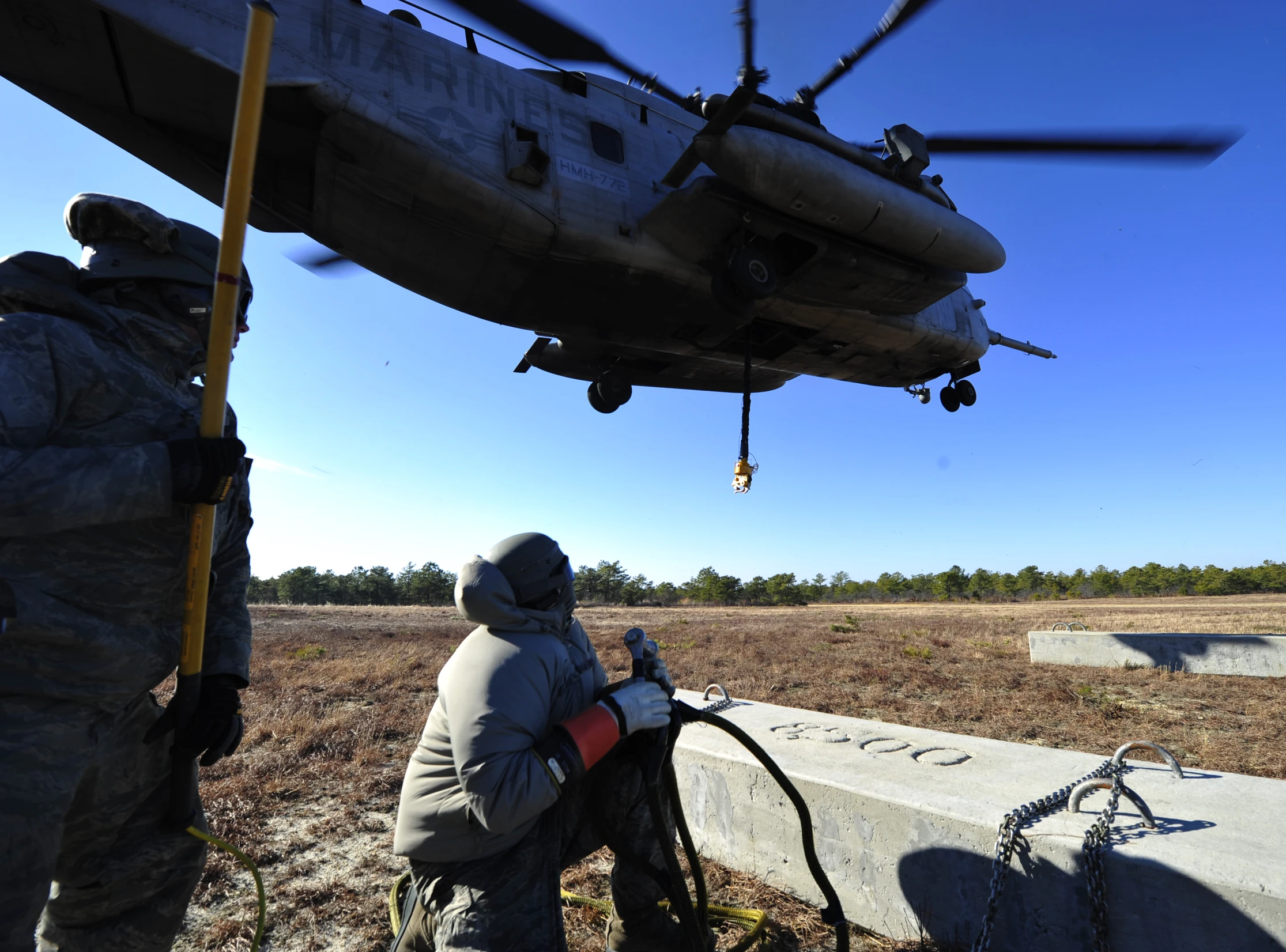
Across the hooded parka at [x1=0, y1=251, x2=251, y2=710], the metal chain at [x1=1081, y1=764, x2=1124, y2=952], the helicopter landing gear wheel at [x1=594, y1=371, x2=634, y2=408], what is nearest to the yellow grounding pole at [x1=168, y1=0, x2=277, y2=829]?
the hooded parka at [x1=0, y1=251, x2=251, y2=710]

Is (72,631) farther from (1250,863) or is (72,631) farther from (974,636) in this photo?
(974,636)

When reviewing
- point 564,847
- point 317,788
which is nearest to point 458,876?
point 564,847

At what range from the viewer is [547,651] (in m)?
2.06

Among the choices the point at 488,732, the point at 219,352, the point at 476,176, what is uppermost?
the point at 476,176

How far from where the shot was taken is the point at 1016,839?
2.20m

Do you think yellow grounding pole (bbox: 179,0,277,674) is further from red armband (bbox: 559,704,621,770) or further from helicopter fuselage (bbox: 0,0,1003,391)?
helicopter fuselage (bbox: 0,0,1003,391)

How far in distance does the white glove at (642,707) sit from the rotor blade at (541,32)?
6056 millimetres

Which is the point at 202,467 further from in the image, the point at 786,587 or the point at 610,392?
the point at 786,587

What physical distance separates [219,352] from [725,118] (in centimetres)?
530

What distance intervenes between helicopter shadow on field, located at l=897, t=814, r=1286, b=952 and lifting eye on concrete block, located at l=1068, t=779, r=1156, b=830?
0.12ft

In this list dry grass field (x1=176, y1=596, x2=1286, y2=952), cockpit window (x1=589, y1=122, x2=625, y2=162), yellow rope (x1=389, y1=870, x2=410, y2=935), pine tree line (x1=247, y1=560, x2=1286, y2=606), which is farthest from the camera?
pine tree line (x1=247, y1=560, x2=1286, y2=606)

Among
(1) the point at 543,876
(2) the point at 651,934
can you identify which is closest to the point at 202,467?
(1) the point at 543,876

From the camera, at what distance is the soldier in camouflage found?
5.10 ft

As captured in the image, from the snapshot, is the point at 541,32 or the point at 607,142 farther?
the point at 607,142
